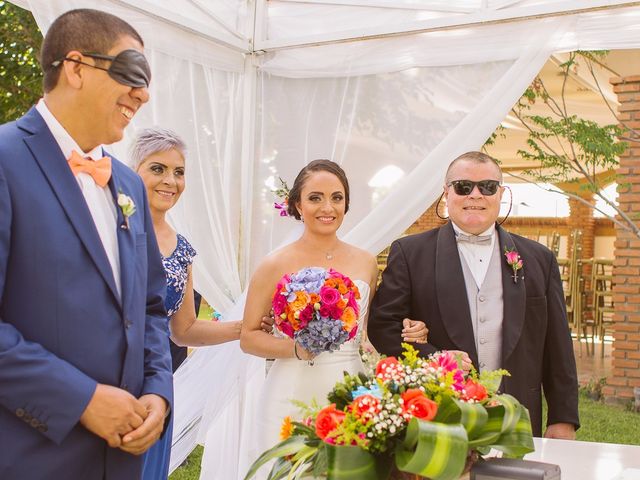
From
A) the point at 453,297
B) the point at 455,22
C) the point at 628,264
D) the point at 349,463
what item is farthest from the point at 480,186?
the point at 628,264

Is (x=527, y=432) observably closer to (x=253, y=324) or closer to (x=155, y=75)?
(x=253, y=324)

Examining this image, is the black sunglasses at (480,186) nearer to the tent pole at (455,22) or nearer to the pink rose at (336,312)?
the pink rose at (336,312)

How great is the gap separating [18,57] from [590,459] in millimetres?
8142

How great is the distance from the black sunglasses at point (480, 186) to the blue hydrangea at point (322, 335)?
79 cm

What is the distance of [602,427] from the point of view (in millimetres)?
7555

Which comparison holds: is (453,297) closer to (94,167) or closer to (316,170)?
(316,170)

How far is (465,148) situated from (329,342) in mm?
1968

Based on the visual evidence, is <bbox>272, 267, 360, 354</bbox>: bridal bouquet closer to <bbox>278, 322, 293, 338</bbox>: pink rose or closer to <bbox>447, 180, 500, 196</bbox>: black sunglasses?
<bbox>278, 322, 293, 338</bbox>: pink rose

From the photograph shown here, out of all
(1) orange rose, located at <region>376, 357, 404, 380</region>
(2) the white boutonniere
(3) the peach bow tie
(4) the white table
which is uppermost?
(3) the peach bow tie

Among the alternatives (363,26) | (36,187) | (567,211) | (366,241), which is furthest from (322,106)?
(567,211)

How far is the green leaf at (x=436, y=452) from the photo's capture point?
1538 millimetres

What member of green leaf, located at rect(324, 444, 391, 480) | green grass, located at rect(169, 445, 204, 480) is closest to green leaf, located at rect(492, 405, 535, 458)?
green leaf, located at rect(324, 444, 391, 480)

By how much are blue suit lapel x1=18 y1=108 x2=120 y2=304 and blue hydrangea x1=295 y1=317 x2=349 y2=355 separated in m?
1.23

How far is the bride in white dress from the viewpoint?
3.72 meters
